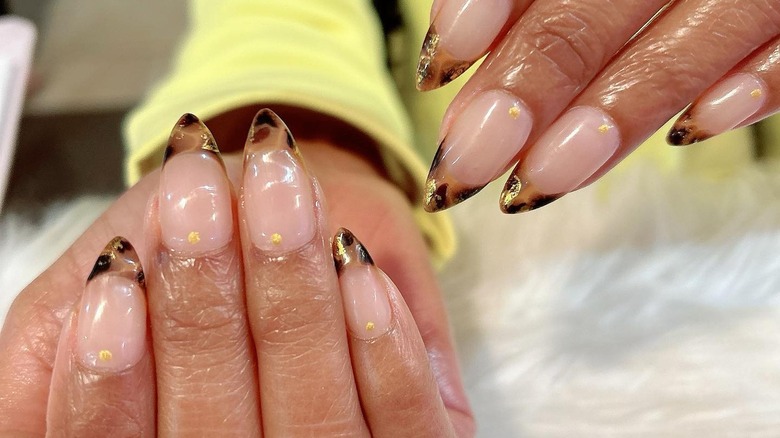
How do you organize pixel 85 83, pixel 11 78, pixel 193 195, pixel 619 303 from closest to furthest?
pixel 193 195
pixel 619 303
pixel 11 78
pixel 85 83

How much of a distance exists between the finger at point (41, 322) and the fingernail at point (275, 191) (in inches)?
4.2

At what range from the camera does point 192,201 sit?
9.8 inches

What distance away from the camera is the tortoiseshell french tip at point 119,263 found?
Answer: 253mm

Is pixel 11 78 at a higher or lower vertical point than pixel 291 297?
lower

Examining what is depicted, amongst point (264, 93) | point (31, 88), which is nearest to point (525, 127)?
point (264, 93)

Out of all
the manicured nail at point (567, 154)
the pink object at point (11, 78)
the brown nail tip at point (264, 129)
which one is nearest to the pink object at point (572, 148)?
the manicured nail at point (567, 154)

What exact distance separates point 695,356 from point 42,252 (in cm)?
46

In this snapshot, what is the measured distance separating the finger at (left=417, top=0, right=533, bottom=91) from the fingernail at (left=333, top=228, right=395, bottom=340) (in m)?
0.08

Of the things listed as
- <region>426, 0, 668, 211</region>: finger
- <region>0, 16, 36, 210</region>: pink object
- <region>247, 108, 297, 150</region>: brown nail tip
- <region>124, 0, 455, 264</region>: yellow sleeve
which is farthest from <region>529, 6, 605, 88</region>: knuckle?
<region>0, 16, 36, 210</region>: pink object

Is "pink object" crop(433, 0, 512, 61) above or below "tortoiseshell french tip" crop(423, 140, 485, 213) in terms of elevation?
above

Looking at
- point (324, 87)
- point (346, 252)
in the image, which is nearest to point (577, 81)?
point (346, 252)

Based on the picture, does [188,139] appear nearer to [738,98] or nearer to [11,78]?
[738,98]

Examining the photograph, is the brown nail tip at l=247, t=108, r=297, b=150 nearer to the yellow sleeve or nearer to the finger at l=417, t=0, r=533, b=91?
→ the finger at l=417, t=0, r=533, b=91

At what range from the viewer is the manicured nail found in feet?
0.89
